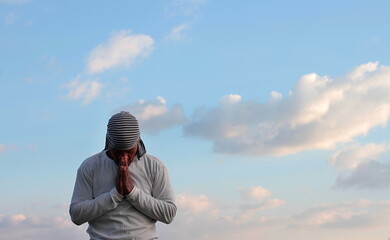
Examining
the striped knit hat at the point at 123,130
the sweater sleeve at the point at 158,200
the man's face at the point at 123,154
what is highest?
the striped knit hat at the point at 123,130

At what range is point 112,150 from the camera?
7500 mm

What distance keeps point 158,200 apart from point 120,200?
40 centimetres

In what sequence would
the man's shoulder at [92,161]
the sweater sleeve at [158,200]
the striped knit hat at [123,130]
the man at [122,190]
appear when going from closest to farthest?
1. the striped knit hat at [123,130]
2. the man at [122,190]
3. the sweater sleeve at [158,200]
4. the man's shoulder at [92,161]

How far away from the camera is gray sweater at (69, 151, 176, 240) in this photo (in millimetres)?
7469

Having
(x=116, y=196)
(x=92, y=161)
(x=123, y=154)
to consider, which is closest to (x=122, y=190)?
(x=116, y=196)

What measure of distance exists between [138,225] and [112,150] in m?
0.81

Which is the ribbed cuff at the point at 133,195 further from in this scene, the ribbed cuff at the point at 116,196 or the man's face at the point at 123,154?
the man's face at the point at 123,154

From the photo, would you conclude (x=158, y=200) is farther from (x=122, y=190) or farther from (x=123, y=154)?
(x=123, y=154)

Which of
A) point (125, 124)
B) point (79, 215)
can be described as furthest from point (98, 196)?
point (125, 124)

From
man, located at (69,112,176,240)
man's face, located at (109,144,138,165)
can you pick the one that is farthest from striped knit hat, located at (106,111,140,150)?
man's face, located at (109,144,138,165)

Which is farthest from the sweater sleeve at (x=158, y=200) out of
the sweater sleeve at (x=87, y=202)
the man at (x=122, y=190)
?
the sweater sleeve at (x=87, y=202)

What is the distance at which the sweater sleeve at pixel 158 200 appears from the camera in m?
7.45

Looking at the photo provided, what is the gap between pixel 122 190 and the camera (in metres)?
7.42

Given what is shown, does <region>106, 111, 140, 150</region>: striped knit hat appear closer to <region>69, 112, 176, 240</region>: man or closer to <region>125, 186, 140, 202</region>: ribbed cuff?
<region>69, 112, 176, 240</region>: man
